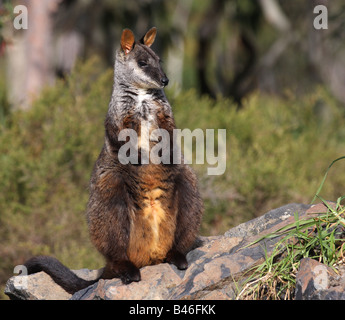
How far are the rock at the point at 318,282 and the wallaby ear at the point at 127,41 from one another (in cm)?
286

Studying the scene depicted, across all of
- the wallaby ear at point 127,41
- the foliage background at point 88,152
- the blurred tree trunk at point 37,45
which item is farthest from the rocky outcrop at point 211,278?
the blurred tree trunk at point 37,45

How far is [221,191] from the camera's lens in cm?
1125

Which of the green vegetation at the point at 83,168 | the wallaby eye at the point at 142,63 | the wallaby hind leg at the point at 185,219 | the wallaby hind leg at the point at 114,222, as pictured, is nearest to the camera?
the wallaby hind leg at the point at 114,222

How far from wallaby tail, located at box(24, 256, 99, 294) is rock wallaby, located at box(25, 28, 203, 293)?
52 centimetres

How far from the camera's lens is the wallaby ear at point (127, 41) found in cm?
638

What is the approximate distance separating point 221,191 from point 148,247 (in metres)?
5.51

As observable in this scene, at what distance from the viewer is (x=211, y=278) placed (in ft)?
17.6

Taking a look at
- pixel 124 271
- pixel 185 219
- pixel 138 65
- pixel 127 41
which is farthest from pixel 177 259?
pixel 127 41

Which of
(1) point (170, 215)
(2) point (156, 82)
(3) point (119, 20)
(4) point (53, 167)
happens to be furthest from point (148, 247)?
(3) point (119, 20)

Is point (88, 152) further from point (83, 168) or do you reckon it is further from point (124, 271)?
point (124, 271)

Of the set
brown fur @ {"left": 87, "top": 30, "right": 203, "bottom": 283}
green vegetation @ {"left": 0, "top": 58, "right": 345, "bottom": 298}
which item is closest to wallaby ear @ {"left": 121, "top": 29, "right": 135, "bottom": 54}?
brown fur @ {"left": 87, "top": 30, "right": 203, "bottom": 283}

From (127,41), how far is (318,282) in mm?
3113

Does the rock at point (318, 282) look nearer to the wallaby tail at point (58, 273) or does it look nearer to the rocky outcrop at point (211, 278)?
the rocky outcrop at point (211, 278)
